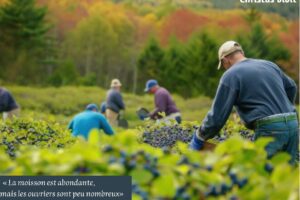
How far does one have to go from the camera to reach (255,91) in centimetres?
516

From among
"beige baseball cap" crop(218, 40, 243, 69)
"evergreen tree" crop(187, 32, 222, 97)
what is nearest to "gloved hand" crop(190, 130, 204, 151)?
"beige baseball cap" crop(218, 40, 243, 69)

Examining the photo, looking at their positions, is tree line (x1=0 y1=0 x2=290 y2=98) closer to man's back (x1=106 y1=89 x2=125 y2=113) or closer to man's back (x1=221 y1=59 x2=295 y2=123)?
man's back (x1=106 y1=89 x2=125 y2=113)

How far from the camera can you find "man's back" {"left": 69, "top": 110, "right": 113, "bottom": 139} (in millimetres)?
8841

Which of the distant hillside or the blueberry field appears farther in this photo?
the distant hillside

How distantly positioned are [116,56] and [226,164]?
5104 cm

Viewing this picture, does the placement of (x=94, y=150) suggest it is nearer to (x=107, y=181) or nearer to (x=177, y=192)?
(x=107, y=181)

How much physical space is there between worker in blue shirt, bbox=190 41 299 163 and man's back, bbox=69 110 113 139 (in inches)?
145

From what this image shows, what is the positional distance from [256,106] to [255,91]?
110 millimetres

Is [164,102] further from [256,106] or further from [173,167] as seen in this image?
[173,167]

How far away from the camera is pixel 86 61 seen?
5275cm

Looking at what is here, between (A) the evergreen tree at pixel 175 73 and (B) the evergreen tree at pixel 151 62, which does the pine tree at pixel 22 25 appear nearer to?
(B) the evergreen tree at pixel 151 62

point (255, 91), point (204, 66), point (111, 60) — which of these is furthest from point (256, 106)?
point (111, 60)

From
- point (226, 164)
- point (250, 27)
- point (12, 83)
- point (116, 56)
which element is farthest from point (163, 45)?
point (226, 164)

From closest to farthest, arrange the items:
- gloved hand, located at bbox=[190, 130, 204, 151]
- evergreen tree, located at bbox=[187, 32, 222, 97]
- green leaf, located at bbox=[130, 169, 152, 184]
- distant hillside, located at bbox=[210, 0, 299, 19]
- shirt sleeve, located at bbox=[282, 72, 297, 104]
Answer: green leaf, located at bbox=[130, 169, 152, 184] < gloved hand, located at bbox=[190, 130, 204, 151] < shirt sleeve, located at bbox=[282, 72, 297, 104] < evergreen tree, located at bbox=[187, 32, 222, 97] < distant hillside, located at bbox=[210, 0, 299, 19]
